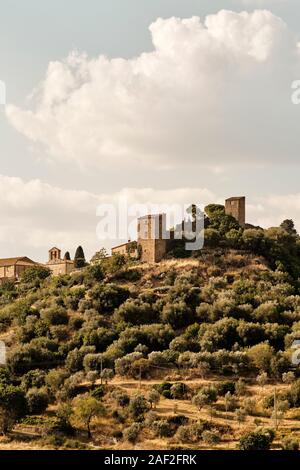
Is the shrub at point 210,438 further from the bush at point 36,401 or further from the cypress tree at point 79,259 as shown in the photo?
the cypress tree at point 79,259

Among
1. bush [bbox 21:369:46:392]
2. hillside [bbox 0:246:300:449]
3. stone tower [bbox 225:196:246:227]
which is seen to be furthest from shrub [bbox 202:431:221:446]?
stone tower [bbox 225:196:246:227]

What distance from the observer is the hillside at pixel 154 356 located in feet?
131

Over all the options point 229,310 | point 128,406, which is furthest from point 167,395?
point 229,310

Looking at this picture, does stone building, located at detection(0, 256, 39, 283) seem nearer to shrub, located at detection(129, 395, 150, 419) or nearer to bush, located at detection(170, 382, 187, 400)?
bush, located at detection(170, 382, 187, 400)

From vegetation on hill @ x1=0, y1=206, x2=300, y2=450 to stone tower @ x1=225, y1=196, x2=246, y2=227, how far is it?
1035mm

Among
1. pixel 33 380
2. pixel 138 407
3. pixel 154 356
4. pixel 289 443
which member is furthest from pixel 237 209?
pixel 289 443

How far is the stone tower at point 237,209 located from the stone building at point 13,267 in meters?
21.3

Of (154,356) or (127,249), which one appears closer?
(154,356)

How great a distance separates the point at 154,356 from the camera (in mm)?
48125

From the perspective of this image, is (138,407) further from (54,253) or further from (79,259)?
(54,253)

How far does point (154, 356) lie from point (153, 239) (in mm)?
16513

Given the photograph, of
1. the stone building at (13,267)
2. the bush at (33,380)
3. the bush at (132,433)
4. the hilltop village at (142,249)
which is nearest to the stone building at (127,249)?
the hilltop village at (142,249)

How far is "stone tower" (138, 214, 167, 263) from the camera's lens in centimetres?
6294

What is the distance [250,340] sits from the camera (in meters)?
50.4
